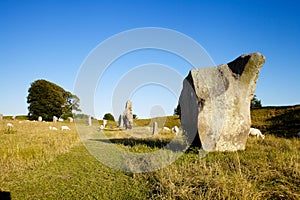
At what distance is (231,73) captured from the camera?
7297 mm

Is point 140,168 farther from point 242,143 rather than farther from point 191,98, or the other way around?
point 242,143

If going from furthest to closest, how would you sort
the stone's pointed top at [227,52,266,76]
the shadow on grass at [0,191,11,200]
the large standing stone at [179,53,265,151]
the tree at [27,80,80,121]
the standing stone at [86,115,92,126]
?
the tree at [27,80,80,121] → the standing stone at [86,115,92,126] → the stone's pointed top at [227,52,266,76] → the large standing stone at [179,53,265,151] → the shadow on grass at [0,191,11,200]

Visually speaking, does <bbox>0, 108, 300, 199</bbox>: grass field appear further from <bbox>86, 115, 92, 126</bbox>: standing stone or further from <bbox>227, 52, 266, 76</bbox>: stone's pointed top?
<bbox>86, 115, 92, 126</bbox>: standing stone

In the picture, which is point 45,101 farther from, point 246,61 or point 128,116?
point 246,61

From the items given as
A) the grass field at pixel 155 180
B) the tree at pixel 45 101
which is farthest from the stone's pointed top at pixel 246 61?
the tree at pixel 45 101

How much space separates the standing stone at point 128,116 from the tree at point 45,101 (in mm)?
19713

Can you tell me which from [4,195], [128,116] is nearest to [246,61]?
[4,195]

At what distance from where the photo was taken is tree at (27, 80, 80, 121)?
41281 mm

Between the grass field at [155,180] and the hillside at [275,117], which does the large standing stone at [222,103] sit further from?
the hillside at [275,117]

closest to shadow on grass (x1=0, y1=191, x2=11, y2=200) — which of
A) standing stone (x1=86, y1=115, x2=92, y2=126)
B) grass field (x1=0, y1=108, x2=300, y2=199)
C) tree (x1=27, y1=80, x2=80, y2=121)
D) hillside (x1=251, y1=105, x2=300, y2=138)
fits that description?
grass field (x1=0, y1=108, x2=300, y2=199)

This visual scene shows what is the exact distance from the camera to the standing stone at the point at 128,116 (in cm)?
2259

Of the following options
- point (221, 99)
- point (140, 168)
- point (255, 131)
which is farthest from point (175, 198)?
point (255, 131)

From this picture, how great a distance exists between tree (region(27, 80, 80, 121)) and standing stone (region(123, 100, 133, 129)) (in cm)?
1971

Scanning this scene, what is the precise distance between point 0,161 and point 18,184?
1732 millimetres
